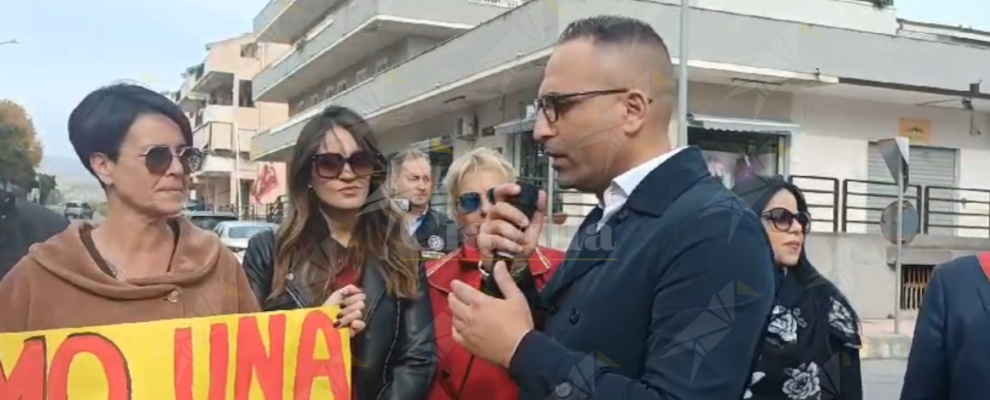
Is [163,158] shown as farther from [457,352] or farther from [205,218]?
[457,352]

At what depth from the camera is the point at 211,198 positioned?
2.71m

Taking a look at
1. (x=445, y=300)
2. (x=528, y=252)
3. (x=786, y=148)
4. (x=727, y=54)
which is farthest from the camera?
(x=786, y=148)

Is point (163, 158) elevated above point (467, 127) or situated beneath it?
situated beneath

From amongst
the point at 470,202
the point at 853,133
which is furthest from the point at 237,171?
the point at 853,133

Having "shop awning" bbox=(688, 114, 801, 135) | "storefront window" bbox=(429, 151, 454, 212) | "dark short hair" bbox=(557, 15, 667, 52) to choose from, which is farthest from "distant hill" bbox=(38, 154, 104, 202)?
"shop awning" bbox=(688, 114, 801, 135)

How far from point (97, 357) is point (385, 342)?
2.46 feet

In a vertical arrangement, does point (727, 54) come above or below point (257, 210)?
above

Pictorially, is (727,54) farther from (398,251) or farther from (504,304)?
(504,304)

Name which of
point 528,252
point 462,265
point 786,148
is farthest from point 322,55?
point 786,148

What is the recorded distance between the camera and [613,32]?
68.5 inches

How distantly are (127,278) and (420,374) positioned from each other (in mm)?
832

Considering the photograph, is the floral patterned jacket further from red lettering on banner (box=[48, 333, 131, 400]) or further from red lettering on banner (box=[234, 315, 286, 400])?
red lettering on banner (box=[48, 333, 131, 400])

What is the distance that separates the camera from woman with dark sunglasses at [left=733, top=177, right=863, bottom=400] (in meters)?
2.97

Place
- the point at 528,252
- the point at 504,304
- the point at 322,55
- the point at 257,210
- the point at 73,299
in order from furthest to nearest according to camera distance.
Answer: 1. the point at 322,55
2. the point at 257,210
3. the point at 73,299
4. the point at 528,252
5. the point at 504,304
